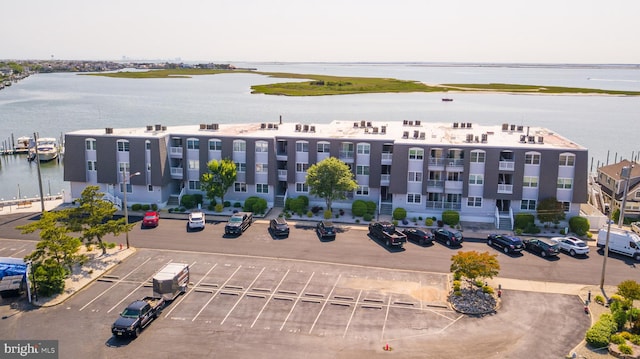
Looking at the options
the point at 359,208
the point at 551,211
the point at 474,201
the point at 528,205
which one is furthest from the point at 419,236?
the point at 551,211

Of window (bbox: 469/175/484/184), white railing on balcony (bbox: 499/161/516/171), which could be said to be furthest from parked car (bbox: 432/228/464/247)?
white railing on balcony (bbox: 499/161/516/171)

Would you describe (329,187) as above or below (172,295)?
above

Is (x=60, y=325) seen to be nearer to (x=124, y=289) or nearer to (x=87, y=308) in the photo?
(x=87, y=308)

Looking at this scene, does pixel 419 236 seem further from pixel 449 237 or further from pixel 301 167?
pixel 301 167

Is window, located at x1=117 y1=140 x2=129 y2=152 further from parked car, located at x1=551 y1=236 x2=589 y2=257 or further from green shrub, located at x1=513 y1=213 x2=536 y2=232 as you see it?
parked car, located at x1=551 y1=236 x2=589 y2=257

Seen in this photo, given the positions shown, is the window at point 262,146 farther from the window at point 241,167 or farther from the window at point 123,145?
the window at point 123,145

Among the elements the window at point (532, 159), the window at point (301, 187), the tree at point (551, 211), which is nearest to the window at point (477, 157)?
the window at point (532, 159)

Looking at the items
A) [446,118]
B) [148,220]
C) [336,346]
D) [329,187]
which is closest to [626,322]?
[336,346]
